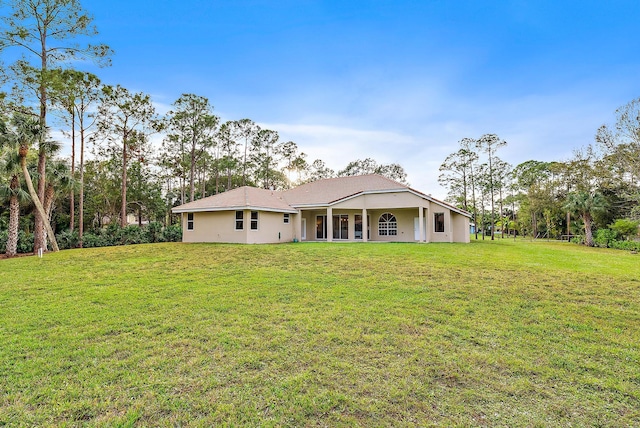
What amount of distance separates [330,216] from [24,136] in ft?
58.9

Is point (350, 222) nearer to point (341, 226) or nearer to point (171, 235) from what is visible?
point (341, 226)

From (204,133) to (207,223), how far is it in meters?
16.0

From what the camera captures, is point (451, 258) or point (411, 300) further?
point (451, 258)

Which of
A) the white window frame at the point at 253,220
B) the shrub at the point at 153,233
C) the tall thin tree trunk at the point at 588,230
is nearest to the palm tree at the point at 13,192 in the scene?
the shrub at the point at 153,233

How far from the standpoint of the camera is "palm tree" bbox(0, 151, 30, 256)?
674 inches

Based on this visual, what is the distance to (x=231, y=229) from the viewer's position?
19.1 m

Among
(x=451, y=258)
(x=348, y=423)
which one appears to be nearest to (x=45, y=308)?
(x=348, y=423)

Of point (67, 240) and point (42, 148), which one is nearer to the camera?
point (42, 148)

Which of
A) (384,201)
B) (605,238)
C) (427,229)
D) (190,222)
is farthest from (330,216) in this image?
(605,238)

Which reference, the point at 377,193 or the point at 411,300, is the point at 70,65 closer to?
the point at 377,193

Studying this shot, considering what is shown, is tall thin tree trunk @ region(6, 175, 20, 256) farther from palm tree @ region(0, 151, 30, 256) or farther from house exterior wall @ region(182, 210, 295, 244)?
house exterior wall @ region(182, 210, 295, 244)

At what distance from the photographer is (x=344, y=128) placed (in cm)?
2350

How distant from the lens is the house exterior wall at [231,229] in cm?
1875

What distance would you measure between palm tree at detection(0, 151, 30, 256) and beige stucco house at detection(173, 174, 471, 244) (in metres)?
8.13
